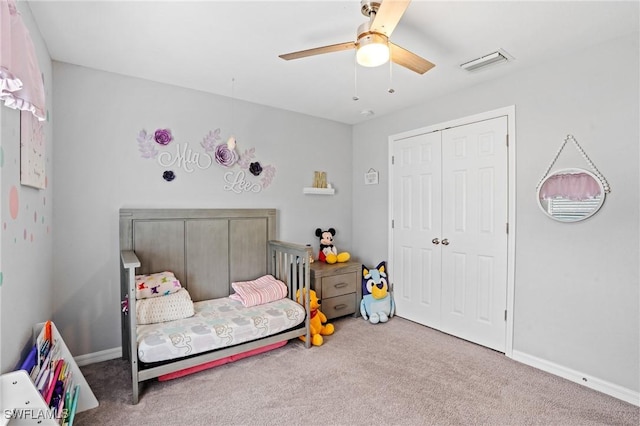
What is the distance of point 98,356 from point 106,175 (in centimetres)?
145

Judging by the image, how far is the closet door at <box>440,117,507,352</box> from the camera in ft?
9.14

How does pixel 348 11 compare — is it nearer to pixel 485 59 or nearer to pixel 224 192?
pixel 485 59

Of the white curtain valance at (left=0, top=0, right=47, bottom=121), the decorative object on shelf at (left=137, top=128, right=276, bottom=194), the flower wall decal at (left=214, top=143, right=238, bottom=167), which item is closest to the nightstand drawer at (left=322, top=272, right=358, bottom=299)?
the decorative object on shelf at (left=137, top=128, right=276, bottom=194)

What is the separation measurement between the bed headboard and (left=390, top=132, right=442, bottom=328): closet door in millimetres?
1431

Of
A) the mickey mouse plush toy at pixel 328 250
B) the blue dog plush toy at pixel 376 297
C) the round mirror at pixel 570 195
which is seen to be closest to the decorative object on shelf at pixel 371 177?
the mickey mouse plush toy at pixel 328 250

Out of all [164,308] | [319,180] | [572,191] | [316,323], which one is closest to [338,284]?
[316,323]

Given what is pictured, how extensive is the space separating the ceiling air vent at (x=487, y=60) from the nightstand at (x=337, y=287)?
7.22 ft

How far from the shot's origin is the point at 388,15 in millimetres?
1453

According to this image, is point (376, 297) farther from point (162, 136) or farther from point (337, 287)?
point (162, 136)

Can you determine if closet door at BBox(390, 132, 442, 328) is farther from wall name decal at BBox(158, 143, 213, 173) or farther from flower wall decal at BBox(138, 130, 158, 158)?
flower wall decal at BBox(138, 130, 158, 158)

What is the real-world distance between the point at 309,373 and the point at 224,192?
182cm

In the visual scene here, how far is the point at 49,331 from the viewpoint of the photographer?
195cm

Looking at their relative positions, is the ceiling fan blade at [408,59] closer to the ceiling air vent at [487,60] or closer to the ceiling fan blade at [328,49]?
the ceiling fan blade at [328,49]

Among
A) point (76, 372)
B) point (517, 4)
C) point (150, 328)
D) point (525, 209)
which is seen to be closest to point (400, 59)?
point (517, 4)
